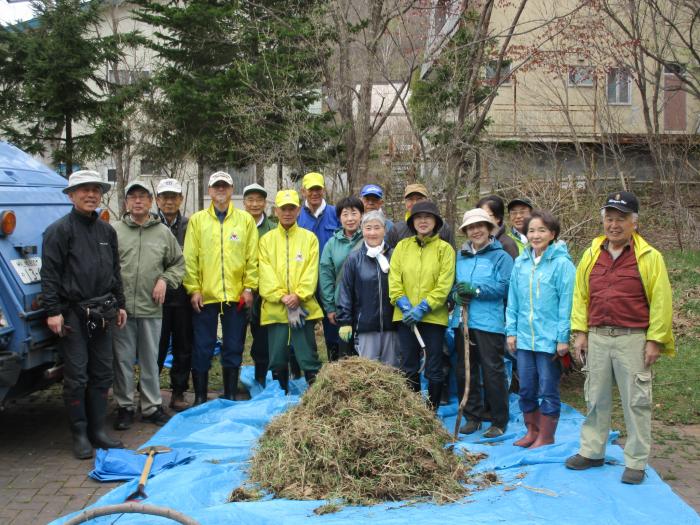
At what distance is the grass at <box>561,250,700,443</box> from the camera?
6.63 metres

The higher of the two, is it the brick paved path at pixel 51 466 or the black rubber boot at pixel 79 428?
the black rubber boot at pixel 79 428

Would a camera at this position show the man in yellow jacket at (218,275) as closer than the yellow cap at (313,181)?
Yes

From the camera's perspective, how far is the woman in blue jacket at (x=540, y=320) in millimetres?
5352

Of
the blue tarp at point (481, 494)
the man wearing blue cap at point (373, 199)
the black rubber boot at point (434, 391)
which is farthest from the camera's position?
the man wearing blue cap at point (373, 199)

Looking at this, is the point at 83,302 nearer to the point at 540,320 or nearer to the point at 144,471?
the point at 144,471

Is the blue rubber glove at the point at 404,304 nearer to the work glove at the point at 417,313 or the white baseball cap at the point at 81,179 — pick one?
the work glove at the point at 417,313

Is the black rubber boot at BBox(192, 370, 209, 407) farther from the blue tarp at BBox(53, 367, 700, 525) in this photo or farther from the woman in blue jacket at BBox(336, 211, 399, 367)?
the woman in blue jacket at BBox(336, 211, 399, 367)

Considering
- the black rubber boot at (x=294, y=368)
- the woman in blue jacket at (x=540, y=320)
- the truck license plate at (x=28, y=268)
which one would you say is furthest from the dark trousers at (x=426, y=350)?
the truck license plate at (x=28, y=268)

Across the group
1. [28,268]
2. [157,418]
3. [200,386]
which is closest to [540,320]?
[200,386]

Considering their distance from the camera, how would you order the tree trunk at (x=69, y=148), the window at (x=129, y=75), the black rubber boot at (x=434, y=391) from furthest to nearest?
1. the window at (x=129, y=75)
2. the tree trunk at (x=69, y=148)
3. the black rubber boot at (x=434, y=391)

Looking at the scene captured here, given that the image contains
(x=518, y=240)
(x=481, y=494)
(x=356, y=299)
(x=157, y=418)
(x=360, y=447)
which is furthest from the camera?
(x=518, y=240)

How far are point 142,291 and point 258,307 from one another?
1.27 meters

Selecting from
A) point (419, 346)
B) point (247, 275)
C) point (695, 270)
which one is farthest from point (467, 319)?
point (695, 270)

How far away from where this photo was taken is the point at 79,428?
5781 mm
